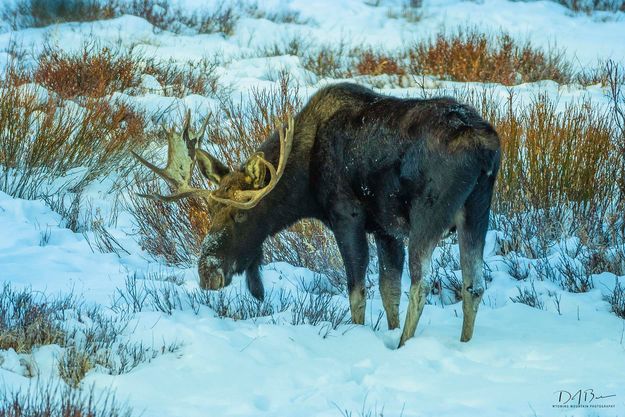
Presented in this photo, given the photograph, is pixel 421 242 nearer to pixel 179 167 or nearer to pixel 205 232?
pixel 179 167

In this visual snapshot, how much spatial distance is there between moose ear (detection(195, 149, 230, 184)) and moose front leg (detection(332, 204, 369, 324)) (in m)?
0.76

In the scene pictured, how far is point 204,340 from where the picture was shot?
4648 mm

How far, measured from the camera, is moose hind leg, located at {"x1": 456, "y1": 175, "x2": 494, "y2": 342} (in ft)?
15.8

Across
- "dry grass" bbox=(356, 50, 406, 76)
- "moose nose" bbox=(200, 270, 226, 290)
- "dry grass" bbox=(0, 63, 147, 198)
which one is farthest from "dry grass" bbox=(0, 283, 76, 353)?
"dry grass" bbox=(356, 50, 406, 76)

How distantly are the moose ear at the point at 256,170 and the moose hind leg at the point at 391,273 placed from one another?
2.51 ft

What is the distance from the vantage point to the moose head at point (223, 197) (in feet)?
17.2

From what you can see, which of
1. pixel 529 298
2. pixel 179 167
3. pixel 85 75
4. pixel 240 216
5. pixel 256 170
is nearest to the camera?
pixel 256 170

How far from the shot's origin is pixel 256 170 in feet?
17.2

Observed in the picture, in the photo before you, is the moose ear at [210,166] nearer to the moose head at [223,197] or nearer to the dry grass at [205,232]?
the moose head at [223,197]

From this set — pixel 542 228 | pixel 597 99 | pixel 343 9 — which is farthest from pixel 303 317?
pixel 343 9

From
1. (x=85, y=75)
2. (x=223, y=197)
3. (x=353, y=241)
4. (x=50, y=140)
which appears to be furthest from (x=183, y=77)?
(x=353, y=241)

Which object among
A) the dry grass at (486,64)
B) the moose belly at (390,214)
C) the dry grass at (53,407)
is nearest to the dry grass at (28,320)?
the dry grass at (53,407)

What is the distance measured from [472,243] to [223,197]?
1446 millimetres

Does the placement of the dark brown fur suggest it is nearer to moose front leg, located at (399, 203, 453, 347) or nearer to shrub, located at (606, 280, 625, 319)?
moose front leg, located at (399, 203, 453, 347)
